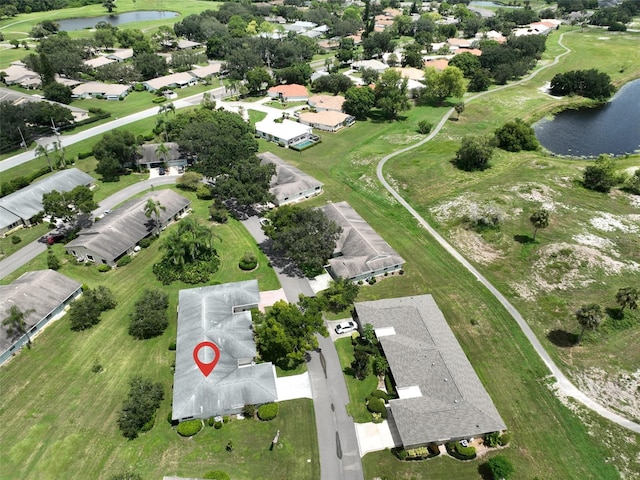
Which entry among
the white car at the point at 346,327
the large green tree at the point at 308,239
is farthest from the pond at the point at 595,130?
the white car at the point at 346,327

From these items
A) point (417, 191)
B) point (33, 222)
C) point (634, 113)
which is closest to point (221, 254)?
point (33, 222)

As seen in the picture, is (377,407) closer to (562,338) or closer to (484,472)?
(484,472)

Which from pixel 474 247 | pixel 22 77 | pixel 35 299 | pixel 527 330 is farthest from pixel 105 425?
pixel 22 77

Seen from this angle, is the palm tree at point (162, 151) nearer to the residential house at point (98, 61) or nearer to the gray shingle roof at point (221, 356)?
the gray shingle roof at point (221, 356)

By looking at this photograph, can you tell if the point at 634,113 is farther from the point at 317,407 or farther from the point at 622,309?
the point at 317,407

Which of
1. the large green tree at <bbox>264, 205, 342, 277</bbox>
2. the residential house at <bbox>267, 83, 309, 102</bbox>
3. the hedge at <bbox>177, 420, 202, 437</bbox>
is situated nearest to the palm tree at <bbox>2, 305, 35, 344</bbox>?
the hedge at <bbox>177, 420, 202, 437</bbox>

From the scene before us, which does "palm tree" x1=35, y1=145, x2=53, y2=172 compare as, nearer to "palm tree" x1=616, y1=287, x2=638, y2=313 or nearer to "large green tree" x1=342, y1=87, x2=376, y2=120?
"large green tree" x1=342, y1=87, x2=376, y2=120
